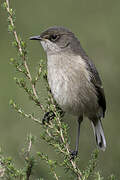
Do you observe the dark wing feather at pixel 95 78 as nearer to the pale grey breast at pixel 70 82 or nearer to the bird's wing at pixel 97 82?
the bird's wing at pixel 97 82

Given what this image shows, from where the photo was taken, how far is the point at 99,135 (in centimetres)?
699

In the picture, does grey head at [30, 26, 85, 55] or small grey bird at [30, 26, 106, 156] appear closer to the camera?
small grey bird at [30, 26, 106, 156]

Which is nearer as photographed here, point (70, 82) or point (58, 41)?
point (70, 82)

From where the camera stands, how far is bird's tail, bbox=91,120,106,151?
6.90m

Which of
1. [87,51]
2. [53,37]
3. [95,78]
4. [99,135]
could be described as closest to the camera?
[53,37]

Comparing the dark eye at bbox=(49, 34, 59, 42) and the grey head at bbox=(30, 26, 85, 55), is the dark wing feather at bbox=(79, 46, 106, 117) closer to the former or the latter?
the grey head at bbox=(30, 26, 85, 55)

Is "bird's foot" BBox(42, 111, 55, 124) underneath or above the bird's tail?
above

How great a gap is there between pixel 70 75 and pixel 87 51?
2854mm

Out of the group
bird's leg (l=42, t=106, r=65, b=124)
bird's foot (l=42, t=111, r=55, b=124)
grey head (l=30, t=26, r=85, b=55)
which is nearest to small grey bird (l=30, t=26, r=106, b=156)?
grey head (l=30, t=26, r=85, b=55)

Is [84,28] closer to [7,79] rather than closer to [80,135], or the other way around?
[7,79]

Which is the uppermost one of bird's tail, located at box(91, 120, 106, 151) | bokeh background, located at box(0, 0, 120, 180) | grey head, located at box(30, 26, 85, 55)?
grey head, located at box(30, 26, 85, 55)

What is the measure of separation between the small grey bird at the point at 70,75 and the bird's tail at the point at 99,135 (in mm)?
393

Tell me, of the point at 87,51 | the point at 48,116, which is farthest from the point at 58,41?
the point at 87,51

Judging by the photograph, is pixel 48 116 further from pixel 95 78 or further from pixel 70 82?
pixel 95 78
